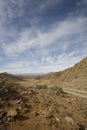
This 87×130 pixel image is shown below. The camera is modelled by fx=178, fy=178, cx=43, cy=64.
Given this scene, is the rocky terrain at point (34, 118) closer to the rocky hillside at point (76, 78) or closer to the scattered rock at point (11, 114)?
the scattered rock at point (11, 114)

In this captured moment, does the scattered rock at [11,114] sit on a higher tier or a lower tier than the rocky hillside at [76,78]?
lower

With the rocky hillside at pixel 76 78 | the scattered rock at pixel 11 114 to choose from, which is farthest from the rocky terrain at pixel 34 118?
the rocky hillside at pixel 76 78

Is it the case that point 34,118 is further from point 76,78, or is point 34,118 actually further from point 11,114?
point 76,78

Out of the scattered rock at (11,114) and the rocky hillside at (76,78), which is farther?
the rocky hillside at (76,78)

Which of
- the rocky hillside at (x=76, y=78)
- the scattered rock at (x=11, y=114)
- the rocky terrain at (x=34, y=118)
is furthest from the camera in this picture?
the rocky hillside at (x=76, y=78)

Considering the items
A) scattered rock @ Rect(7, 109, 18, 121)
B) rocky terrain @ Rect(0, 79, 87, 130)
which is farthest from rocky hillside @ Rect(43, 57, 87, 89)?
scattered rock @ Rect(7, 109, 18, 121)

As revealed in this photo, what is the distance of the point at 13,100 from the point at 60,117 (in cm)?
371

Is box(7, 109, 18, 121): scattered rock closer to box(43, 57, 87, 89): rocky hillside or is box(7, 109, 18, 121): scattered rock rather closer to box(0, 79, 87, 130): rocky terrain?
box(0, 79, 87, 130): rocky terrain

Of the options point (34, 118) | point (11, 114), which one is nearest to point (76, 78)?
point (34, 118)

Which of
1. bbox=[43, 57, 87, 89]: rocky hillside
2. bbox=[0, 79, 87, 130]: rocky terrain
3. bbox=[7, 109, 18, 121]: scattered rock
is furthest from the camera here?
bbox=[43, 57, 87, 89]: rocky hillside

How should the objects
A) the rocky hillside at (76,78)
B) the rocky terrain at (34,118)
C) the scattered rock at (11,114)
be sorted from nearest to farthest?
the rocky terrain at (34,118) → the scattered rock at (11,114) → the rocky hillside at (76,78)

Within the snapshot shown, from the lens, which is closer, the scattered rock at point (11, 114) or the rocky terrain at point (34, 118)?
the rocky terrain at point (34, 118)

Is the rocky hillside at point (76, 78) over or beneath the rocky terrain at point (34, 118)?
over

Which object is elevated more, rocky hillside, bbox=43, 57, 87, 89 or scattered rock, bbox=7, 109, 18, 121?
rocky hillside, bbox=43, 57, 87, 89
